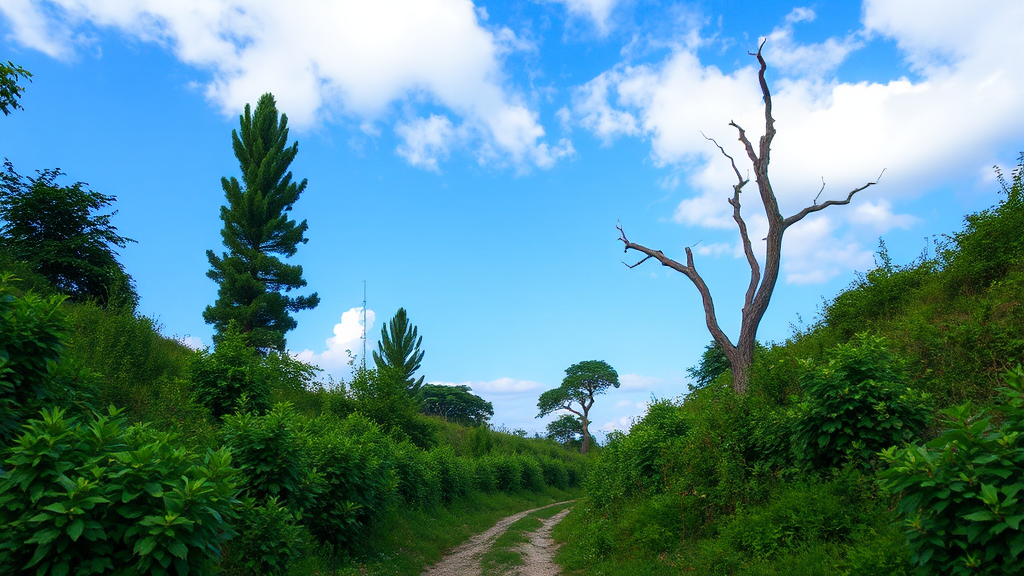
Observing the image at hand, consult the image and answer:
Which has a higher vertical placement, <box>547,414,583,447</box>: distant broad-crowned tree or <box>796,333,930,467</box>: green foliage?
<box>547,414,583,447</box>: distant broad-crowned tree

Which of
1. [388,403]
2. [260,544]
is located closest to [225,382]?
[260,544]

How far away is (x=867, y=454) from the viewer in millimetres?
6859

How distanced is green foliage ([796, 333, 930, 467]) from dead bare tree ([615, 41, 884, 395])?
6.76 m

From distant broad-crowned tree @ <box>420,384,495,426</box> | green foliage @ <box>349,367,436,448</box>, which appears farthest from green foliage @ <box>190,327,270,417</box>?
distant broad-crowned tree @ <box>420,384,495,426</box>

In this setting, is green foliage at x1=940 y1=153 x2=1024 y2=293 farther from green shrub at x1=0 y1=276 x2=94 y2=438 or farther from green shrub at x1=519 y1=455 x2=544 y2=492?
green shrub at x1=519 y1=455 x2=544 y2=492

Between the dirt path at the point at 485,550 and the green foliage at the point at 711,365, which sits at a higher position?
the green foliage at the point at 711,365

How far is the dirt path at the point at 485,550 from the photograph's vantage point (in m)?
10.8

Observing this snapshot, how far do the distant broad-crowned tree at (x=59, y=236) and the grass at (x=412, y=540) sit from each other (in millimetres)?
14590

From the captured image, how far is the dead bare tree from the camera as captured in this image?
Result: 15.2 m

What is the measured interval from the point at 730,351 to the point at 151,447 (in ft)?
47.0

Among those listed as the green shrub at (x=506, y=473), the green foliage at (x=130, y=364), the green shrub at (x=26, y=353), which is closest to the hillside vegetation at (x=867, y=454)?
the green shrub at (x=26, y=353)

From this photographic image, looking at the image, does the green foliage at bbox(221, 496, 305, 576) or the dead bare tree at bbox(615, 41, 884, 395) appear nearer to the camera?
the green foliage at bbox(221, 496, 305, 576)

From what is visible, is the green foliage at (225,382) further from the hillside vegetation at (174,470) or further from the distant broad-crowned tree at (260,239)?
the distant broad-crowned tree at (260,239)

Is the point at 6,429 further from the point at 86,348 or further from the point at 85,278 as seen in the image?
the point at 85,278
